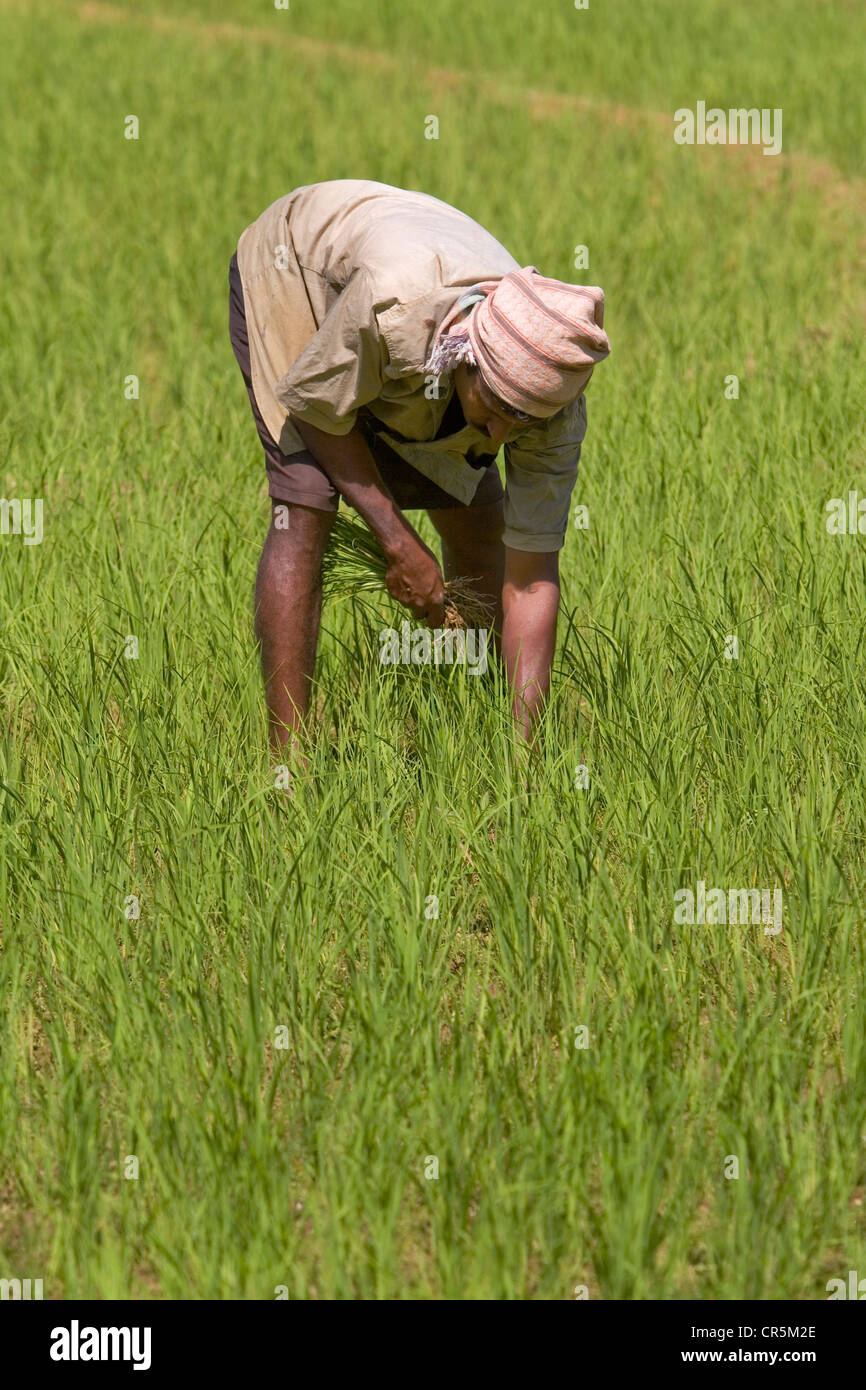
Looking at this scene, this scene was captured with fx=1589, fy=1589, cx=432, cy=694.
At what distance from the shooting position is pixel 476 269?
2490 mm

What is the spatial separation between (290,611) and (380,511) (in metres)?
0.27

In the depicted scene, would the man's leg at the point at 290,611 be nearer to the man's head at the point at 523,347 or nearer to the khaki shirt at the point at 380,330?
the khaki shirt at the point at 380,330

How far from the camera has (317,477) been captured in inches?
106

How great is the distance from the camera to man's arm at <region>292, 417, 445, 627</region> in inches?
102

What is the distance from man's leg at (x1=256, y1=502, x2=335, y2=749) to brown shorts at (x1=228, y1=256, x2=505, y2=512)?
0.03m
